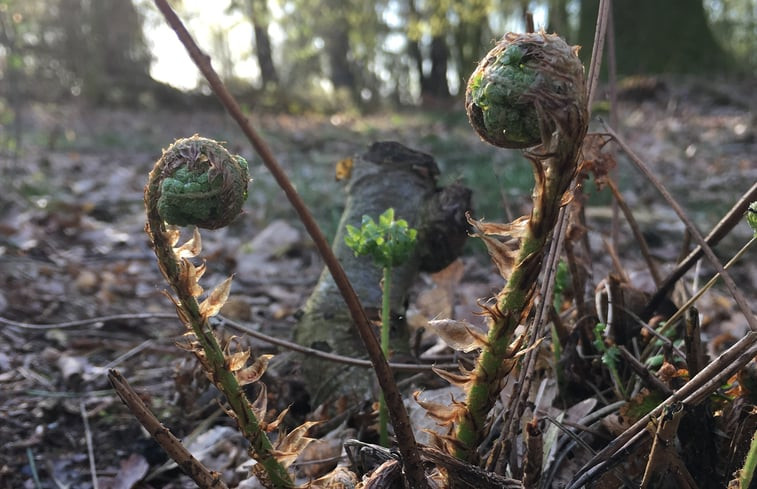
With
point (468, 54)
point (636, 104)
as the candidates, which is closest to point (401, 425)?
point (636, 104)

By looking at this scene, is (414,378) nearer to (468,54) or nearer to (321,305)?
(321,305)

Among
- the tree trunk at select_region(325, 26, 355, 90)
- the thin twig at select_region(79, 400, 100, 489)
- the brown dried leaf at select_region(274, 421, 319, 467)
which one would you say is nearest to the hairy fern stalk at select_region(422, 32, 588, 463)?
the brown dried leaf at select_region(274, 421, 319, 467)

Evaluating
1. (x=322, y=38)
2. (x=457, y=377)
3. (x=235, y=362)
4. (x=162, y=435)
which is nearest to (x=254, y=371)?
(x=235, y=362)

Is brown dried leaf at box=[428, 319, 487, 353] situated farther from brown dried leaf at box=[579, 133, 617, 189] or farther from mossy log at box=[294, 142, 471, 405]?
mossy log at box=[294, 142, 471, 405]

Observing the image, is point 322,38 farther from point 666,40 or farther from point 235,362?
point 235,362

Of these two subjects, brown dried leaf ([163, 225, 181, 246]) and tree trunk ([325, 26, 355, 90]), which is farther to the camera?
tree trunk ([325, 26, 355, 90])

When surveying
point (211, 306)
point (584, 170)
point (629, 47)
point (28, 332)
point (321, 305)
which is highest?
point (629, 47)

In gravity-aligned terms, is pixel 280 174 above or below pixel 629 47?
below
